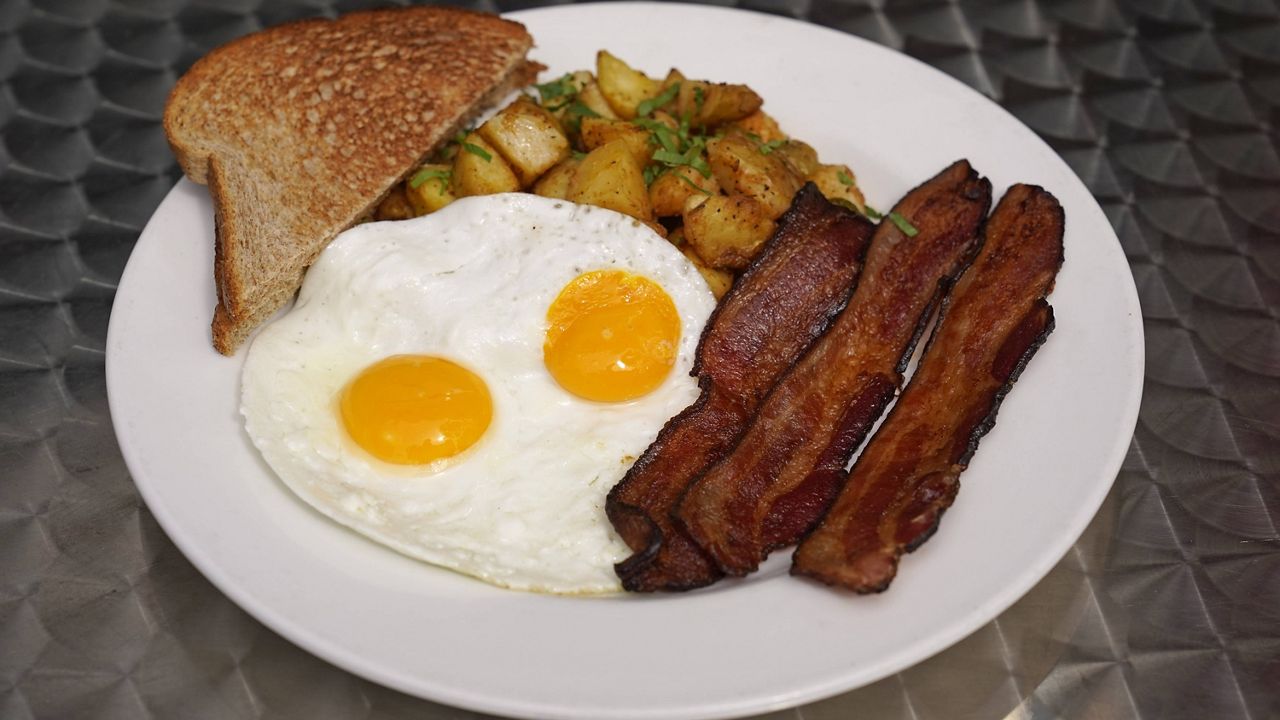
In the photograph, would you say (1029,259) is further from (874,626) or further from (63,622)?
(63,622)

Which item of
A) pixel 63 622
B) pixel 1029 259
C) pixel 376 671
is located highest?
pixel 1029 259

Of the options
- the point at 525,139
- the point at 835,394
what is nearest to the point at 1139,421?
the point at 835,394

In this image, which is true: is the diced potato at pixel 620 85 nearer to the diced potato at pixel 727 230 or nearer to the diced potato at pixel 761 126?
the diced potato at pixel 761 126

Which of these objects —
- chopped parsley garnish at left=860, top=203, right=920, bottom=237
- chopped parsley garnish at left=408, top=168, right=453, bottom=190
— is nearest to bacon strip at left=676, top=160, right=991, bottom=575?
chopped parsley garnish at left=860, top=203, right=920, bottom=237

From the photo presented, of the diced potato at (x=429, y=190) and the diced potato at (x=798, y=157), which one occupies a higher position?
the diced potato at (x=798, y=157)

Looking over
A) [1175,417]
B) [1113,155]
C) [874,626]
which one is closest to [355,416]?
[874,626]

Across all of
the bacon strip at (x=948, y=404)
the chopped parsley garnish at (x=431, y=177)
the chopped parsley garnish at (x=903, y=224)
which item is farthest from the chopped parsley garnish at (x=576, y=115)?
the bacon strip at (x=948, y=404)

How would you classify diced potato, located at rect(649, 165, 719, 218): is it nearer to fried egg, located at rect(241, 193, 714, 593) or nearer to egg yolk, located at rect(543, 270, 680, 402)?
fried egg, located at rect(241, 193, 714, 593)
